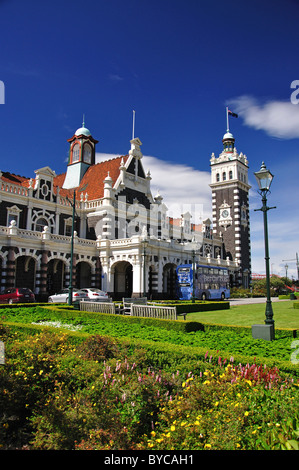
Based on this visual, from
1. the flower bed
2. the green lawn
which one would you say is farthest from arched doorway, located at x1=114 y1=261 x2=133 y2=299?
the flower bed

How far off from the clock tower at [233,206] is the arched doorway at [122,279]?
96.6 feet

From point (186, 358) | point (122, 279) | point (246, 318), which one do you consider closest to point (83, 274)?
point (122, 279)

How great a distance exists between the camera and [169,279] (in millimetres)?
45688

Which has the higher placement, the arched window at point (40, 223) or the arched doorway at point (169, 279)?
the arched window at point (40, 223)

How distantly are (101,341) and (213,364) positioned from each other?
9.79ft

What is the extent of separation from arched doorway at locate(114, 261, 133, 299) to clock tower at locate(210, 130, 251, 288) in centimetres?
2943

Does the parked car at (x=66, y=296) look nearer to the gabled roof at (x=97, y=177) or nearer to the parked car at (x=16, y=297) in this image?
the parked car at (x=16, y=297)

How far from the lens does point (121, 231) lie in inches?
1705

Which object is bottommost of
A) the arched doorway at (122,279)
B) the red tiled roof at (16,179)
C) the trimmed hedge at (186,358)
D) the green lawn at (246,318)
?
the green lawn at (246,318)

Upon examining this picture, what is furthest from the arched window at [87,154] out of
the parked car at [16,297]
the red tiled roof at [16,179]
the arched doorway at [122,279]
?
the parked car at [16,297]

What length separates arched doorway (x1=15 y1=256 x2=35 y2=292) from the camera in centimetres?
3372

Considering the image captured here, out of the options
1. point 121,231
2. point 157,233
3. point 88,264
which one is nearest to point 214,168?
point 157,233

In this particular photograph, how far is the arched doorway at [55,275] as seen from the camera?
Answer: 1462 inches
